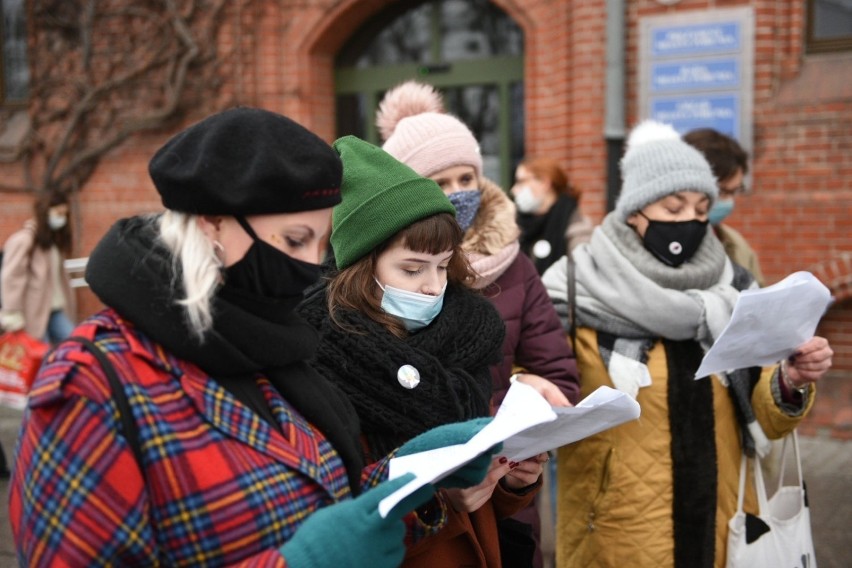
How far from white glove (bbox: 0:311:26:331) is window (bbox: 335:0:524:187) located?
3.22m

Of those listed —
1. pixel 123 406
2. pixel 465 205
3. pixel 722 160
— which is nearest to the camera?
pixel 123 406

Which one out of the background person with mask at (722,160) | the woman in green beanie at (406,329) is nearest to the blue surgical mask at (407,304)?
the woman in green beanie at (406,329)

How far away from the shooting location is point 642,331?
9.01 feet

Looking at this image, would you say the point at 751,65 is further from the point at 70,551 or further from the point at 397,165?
the point at 70,551

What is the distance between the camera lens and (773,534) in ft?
8.57

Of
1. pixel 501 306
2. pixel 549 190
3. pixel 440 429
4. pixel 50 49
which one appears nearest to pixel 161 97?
pixel 50 49

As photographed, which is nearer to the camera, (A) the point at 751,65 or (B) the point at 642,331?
(B) the point at 642,331

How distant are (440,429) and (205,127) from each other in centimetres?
70

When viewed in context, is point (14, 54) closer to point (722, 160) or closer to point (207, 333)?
point (722, 160)

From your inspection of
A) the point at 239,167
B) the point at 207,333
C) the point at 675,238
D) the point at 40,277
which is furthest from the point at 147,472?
the point at 40,277

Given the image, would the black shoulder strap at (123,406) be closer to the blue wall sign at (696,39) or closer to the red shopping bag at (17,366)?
the red shopping bag at (17,366)

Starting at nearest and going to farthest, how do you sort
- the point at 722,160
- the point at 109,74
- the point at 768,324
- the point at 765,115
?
the point at 768,324
the point at 722,160
the point at 765,115
the point at 109,74

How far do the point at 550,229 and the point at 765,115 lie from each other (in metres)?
1.95

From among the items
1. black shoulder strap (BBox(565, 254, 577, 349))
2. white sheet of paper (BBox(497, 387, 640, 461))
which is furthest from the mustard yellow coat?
white sheet of paper (BBox(497, 387, 640, 461))
